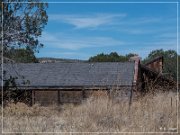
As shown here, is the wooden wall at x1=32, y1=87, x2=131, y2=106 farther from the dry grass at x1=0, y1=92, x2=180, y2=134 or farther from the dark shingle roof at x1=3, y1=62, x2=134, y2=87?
the dry grass at x1=0, y1=92, x2=180, y2=134

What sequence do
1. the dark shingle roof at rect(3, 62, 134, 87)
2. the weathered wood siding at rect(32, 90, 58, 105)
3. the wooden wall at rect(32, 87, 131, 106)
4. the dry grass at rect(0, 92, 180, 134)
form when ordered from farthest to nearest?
the dark shingle roof at rect(3, 62, 134, 87) → the weathered wood siding at rect(32, 90, 58, 105) → the wooden wall at rect(32, 87, 131, 106) → the dry grass at rect(0, 92, 180, 134)

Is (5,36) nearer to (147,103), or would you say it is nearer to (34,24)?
(34,24)

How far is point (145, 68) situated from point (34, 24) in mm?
13390

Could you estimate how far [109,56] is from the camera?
49031 millimetres

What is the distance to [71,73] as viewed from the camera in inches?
1204

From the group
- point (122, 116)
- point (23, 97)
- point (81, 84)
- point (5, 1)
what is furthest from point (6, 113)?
point (81, 84)

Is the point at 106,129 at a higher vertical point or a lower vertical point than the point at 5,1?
lower

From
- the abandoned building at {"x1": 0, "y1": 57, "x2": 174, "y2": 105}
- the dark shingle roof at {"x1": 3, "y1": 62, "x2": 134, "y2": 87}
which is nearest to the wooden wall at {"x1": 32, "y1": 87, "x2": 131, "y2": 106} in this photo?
the abandoned building at {"x1": 0, "y1": 57, "x2": 174, "y2": 105}

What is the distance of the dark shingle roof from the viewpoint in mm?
28625

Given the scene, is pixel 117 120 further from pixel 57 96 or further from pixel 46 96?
pixel 46 96

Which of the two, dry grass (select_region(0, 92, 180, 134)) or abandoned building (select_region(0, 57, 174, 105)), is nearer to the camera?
dry grass (select_region(0, 92, 180, 134))

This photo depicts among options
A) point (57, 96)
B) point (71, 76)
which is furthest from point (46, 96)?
point (71, 76)

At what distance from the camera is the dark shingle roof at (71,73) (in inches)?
1127

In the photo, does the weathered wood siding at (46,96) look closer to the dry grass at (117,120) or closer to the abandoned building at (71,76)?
the abandoned building at (71,76)
